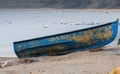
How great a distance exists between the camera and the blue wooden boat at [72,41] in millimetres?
20094

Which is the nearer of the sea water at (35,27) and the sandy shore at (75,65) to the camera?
the sandy shore at (75,65)

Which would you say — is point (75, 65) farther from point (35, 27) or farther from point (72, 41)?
point (35, 27)

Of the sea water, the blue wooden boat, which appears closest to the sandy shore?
the blue wooden boat

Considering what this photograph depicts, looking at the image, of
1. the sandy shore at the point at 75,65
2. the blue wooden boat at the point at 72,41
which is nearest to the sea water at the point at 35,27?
the blue wooden boat at the point at 72,41

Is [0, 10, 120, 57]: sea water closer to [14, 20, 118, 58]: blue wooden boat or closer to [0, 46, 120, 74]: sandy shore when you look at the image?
[14, 20, 118, 58]: blue wooden boat

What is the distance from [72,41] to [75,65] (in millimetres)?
4081

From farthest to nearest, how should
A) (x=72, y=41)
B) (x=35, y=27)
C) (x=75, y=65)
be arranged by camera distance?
(x=35, y=27) → (x=72, y=41) → (x=75, y=65)

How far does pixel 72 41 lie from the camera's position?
20359 mm

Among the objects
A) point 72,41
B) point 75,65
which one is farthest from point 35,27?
point 75,65

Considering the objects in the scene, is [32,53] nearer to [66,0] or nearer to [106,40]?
[106,40]

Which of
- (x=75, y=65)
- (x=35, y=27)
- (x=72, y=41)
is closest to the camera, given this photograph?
(x=75, y=65)

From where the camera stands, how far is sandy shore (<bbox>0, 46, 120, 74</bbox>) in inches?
608

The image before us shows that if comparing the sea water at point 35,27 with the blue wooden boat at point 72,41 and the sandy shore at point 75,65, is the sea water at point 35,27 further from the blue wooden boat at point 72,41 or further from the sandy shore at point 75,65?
the sandy shore at point 75,65

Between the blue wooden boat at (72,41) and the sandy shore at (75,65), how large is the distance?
1033mm
